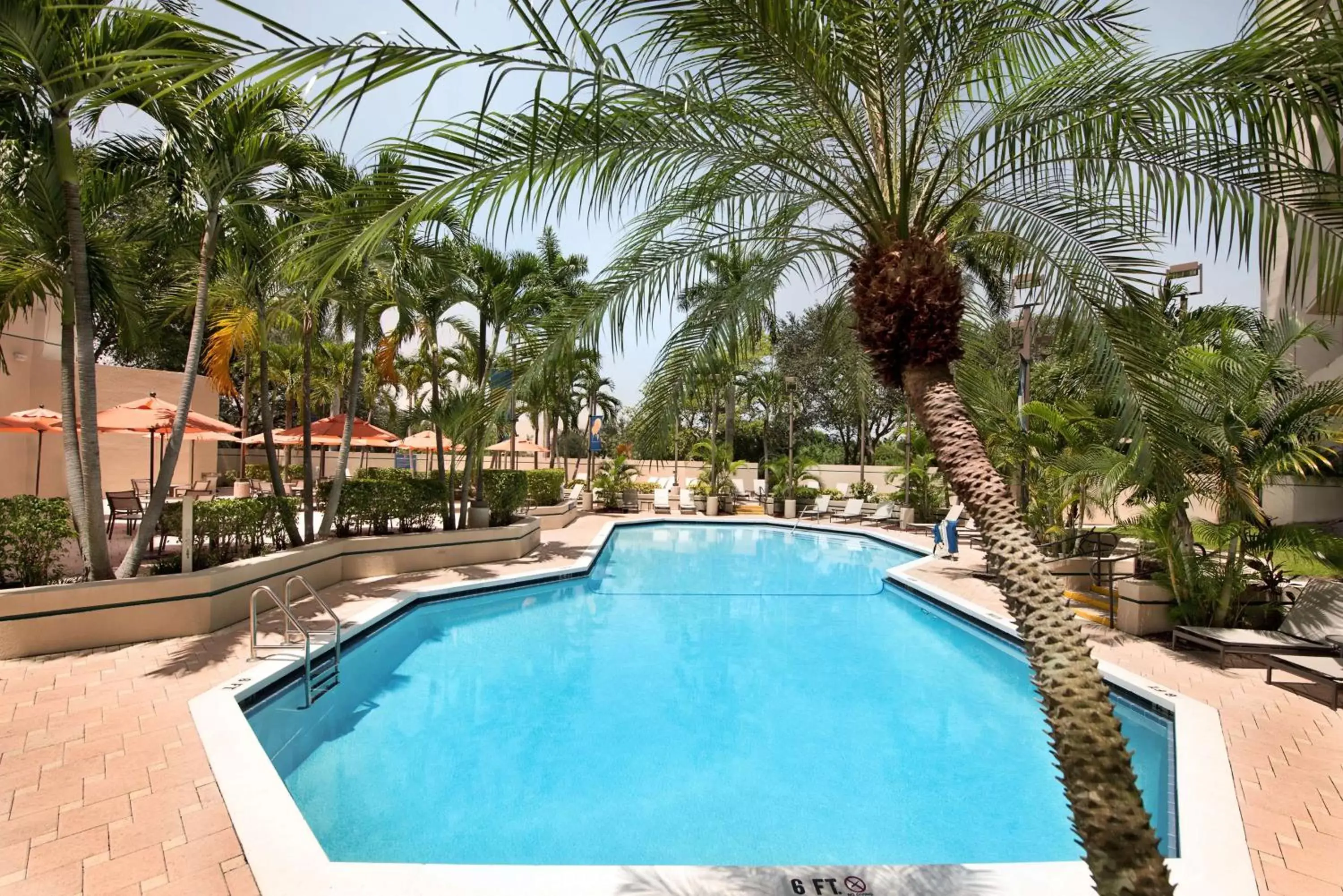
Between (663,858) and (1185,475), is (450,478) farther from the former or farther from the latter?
(1185,475)

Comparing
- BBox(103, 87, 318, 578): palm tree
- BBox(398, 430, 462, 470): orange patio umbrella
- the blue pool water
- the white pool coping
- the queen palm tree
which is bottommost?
the blue pool water

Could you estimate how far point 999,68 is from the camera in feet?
14.3

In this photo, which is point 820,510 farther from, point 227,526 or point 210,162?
point 210,162

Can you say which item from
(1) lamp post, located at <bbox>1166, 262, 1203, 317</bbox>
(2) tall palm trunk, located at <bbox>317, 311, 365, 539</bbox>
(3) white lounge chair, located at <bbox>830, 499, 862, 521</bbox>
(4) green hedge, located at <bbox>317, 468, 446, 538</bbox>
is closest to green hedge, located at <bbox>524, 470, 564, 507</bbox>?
(4) green hedge, located at <bbox>317, 468, 446, 538</bbox>

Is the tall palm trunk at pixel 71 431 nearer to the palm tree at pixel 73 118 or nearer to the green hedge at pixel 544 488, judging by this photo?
the palm tree at pixel 73 118

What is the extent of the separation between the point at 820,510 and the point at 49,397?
2203cm

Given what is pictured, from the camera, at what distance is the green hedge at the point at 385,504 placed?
12.4 metres

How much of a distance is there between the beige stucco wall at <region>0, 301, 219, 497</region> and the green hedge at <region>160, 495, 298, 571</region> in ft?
14.2

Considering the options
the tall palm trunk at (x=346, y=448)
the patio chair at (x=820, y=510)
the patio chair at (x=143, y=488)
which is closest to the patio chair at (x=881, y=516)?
the patio chair at (x=820, y=510)

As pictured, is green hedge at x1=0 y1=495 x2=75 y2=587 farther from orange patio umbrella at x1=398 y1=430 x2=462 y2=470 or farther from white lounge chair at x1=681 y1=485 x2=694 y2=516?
white lounge chair at x1=681 y1=485 x2=694 y2=516

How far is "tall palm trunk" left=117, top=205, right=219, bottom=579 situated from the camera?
805cm

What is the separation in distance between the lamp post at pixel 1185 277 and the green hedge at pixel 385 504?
11866 millimetres

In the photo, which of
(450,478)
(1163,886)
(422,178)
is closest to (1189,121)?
(1163,886)

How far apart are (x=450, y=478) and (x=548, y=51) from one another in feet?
41.6
